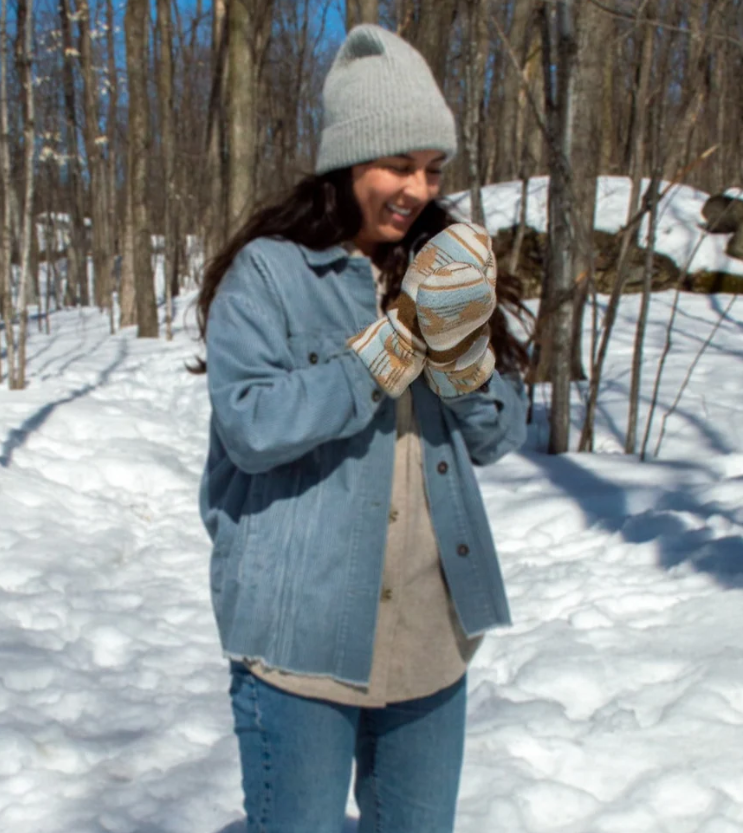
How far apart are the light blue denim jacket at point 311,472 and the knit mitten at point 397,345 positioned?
44 millimetres

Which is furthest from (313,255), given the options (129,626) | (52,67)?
(52,67)

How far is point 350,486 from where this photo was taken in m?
1.27

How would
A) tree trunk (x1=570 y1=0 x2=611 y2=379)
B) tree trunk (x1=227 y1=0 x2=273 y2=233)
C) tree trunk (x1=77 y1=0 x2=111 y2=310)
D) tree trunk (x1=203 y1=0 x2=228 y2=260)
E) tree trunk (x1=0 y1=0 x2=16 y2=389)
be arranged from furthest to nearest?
tree trunk (x1=77 y1=0 x2=111 y2=310) < tree trunk (x1=203 y1=0 x2=228 y2=260) < tree trunk (x1=227 y1=0 x2=273 y2=233) < tree trunk (x1=0 y1=0 x2=16 y2=389) < tree trunk (x1=570 y1=0 x2=611 y2=379)

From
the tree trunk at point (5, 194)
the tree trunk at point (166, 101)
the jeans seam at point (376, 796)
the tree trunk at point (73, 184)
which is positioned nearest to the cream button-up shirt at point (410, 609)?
the jeans seam at point (376, 796)

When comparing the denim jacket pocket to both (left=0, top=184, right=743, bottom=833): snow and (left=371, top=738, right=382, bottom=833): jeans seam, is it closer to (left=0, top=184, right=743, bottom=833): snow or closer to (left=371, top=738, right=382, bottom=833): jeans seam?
(left=371, top=738, right=382, bottom=833): jeans seam

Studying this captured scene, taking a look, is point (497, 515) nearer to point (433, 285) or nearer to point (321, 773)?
point (321, 773)

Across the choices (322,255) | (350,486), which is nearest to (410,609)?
(350,486)

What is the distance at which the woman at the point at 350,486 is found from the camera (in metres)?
1.21

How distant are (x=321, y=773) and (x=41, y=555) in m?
3.14

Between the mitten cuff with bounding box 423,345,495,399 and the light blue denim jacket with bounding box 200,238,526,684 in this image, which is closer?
the mitten cuff with bounding box 423,345,495,399

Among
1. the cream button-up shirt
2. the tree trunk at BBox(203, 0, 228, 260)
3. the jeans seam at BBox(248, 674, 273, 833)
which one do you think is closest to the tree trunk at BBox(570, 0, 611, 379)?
the cream button-up shirt

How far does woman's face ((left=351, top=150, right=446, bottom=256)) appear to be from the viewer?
54.2 inches

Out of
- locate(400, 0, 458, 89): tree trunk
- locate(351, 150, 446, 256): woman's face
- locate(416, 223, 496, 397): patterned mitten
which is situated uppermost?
locate(400, 0, 458, 89): tree trunk

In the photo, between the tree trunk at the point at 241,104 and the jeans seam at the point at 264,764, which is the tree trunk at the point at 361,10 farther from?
the jeans seam at the point at 264,764
